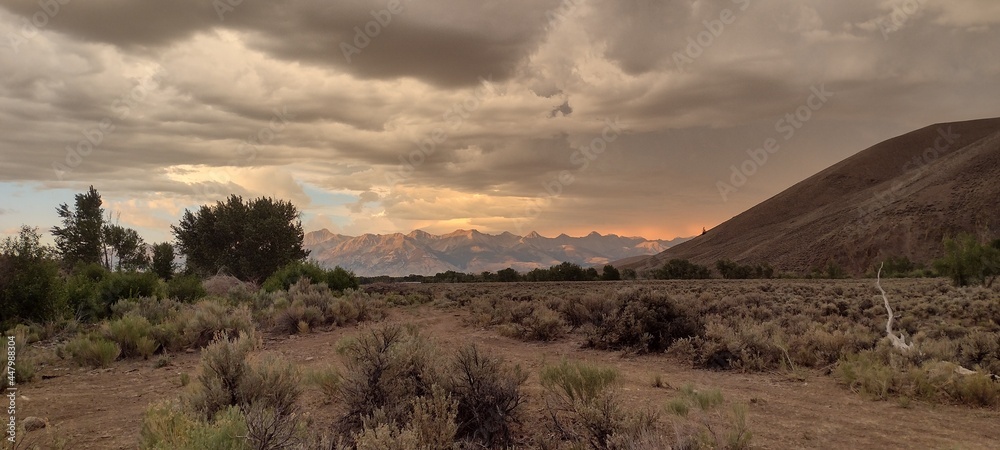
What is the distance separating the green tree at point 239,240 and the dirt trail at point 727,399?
117ft

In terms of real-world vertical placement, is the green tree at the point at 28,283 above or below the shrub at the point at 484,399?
above

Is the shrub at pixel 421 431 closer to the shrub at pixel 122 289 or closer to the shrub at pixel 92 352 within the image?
the shrub at pixel 92 352

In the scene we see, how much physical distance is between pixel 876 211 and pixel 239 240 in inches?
3755

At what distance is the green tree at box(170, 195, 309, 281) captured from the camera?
4472cm

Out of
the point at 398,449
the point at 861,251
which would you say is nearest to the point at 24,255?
the point at 398,449

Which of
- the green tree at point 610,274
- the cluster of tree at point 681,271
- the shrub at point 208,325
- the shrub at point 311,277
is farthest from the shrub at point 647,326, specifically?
the cluster of tree at point 681,271

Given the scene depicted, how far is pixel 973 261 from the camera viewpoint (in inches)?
1053

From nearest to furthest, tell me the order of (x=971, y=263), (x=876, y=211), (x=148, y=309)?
(x=148, y=309)
(x=971, y=263)
(x=876, y=211)

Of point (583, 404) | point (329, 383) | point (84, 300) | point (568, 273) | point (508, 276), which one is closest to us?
point (583, 404)

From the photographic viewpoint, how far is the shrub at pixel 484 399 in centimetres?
595

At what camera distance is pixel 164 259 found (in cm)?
4606

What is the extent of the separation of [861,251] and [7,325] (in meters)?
92.5

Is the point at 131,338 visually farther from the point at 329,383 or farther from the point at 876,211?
the point at 876,211

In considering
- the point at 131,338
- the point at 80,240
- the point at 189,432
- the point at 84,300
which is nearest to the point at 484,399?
the point at 189,432
